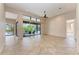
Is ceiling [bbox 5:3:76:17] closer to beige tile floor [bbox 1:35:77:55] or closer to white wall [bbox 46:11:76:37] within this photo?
white wall [bbox 46:11:76:37]

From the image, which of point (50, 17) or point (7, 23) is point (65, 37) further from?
point (7, 23)

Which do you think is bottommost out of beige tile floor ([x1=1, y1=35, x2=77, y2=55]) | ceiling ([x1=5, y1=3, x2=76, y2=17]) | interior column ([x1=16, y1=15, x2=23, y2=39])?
beige tile floor ([x1=1, y1=35, x2=77, y2=55])

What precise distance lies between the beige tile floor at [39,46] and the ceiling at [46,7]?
684 millimetres

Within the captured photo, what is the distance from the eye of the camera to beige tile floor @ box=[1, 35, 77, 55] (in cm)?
279

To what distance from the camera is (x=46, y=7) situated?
2990 mm

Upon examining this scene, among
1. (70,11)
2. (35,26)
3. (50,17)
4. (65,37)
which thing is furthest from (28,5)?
(65,37)

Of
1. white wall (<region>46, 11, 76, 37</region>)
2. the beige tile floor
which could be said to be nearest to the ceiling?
white wall (<region>46, 11, 76, 37</region>)

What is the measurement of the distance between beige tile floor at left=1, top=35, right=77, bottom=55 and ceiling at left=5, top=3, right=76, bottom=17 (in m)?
0.68

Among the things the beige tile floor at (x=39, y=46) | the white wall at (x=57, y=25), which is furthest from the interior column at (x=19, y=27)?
the white wall at (x=57, y=25)

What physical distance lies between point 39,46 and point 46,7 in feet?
3.36

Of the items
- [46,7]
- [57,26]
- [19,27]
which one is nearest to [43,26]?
[57,26]

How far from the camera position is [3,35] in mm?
2740

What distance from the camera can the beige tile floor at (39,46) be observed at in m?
2.79
